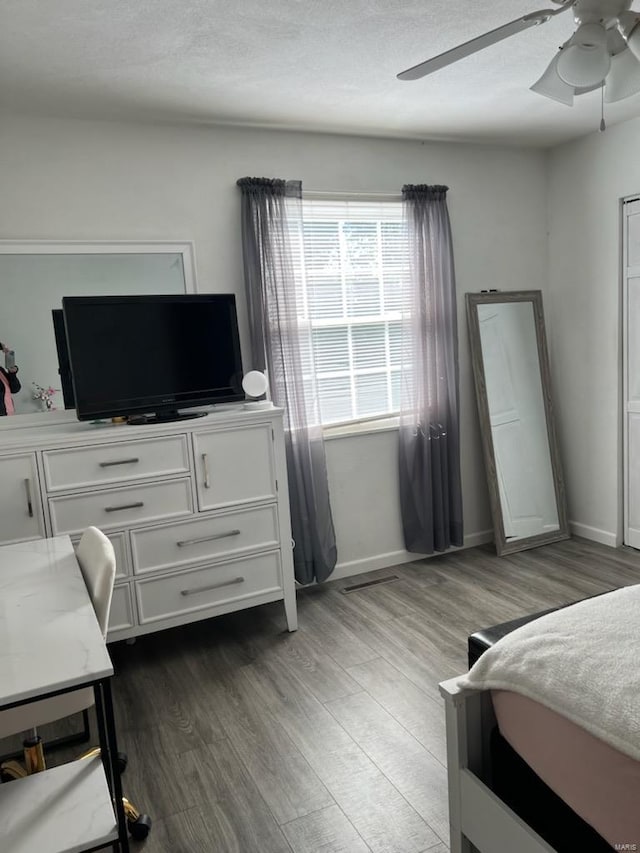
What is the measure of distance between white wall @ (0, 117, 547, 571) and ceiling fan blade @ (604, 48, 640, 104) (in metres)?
1.96

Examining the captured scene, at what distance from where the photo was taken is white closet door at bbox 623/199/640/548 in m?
3.81

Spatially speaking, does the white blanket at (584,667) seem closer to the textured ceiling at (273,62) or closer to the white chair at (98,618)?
the white chair at (98,618)

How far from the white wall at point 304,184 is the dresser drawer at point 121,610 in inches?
54.6

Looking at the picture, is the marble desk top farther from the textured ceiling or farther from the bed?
the textured ceiling

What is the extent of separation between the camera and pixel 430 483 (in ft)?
13.0

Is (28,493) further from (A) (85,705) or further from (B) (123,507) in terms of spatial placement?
(A) (85,705)

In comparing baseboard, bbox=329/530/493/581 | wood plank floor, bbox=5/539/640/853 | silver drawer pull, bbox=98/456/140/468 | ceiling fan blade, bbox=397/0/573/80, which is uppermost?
ceiling fan blade, bbox=397/0/573/80

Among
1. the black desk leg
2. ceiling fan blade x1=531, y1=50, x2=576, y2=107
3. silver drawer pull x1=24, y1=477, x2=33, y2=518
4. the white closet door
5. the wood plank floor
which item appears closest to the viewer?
the black desk leg

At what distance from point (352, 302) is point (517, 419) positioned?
4.48 ft

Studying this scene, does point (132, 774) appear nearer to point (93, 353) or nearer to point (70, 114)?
point (93, 353)

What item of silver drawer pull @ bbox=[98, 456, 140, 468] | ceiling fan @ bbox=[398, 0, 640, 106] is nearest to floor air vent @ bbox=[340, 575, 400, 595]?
silver drawer pull @ bbox=[98, 456, 140, 468]

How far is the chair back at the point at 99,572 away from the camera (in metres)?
1.83

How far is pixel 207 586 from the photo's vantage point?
2977mm

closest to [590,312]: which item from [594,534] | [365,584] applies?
[594,534]
